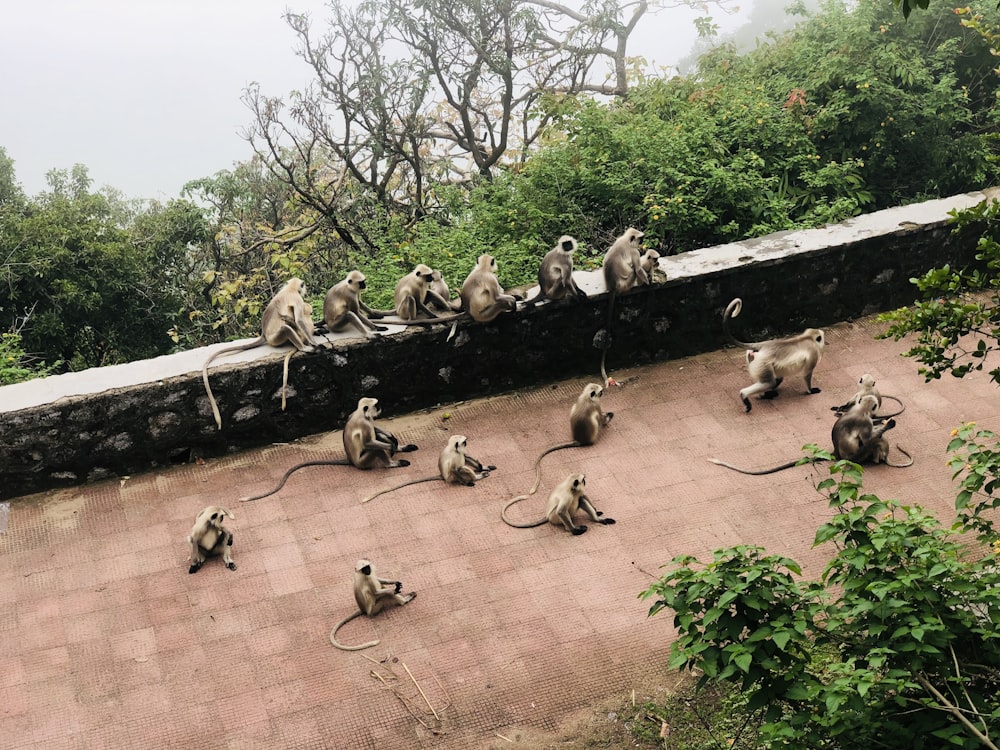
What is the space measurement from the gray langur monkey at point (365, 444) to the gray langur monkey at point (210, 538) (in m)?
0.69

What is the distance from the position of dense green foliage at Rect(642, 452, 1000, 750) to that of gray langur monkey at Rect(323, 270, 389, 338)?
3.46 m

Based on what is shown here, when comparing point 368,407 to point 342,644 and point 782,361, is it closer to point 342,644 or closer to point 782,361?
point 342,644

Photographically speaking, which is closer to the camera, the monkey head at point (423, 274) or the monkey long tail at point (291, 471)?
the monkey long tail at point (291, 471)

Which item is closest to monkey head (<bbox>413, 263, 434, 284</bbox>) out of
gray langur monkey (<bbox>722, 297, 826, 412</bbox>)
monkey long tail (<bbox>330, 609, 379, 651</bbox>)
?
gray langur monkey (<bbox>722, 297, 826, 412</bbox>)

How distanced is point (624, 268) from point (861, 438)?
182 centimetres

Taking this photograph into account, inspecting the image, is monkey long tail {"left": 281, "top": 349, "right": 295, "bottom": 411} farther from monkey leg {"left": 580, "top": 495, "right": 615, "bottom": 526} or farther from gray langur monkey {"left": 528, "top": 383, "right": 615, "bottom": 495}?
monkey leg {"left": 580, "top": 495, "right": 615, "bottom": 526}

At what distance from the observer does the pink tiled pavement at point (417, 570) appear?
4617 millimetres

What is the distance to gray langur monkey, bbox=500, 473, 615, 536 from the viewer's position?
566 centimetres

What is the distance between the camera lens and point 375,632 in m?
5.01

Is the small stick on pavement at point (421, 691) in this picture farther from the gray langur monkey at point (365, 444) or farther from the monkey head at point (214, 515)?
the gray langur monkey at point (365, 444)

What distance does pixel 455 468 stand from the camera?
611 cm

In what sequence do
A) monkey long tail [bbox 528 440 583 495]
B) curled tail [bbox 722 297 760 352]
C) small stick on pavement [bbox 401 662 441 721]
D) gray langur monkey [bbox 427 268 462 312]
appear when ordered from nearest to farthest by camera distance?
small stick on pavement [bbox 401 662 441 721] → monkey long tail [bbox 528 440 583 495] → gray langur monkey [bbox 427 268 462 312] → curled tail [bbox 722 297 760 352]

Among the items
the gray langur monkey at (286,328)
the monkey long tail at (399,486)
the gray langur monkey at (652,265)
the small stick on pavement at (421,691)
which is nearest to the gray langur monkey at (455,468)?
the monkey long tail at (399,486)

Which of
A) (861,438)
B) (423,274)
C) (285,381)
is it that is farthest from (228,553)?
(861,438)
